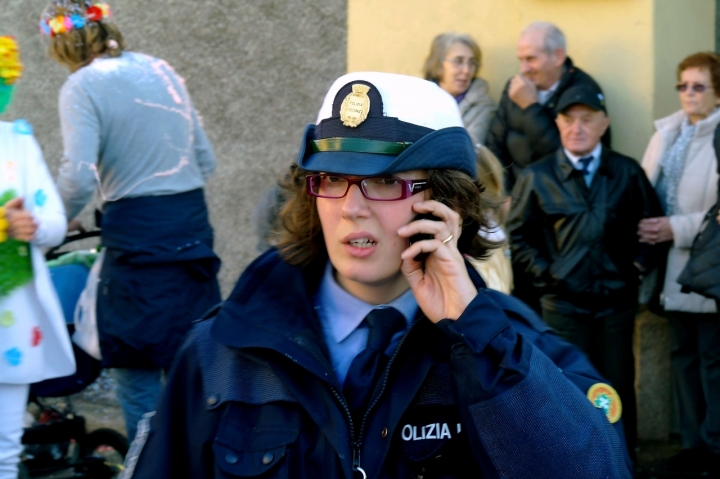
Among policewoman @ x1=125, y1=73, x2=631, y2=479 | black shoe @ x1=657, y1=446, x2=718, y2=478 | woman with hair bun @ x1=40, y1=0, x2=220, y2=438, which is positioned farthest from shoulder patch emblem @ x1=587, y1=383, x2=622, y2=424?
black shoe @ x1=657, y1=446, x2=718, y2=478

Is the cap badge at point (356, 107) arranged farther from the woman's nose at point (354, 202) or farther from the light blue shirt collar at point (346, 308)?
the light blue shirt collar at point (346, 308)

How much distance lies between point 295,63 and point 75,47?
242 cm

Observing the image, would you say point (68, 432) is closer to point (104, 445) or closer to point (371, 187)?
point (104, 445)

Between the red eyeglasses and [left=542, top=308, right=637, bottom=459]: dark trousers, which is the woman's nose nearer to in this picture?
the red eyeglasses

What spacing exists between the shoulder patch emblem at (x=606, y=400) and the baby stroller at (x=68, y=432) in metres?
3.22

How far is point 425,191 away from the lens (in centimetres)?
218

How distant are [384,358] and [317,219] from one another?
1.41 ft

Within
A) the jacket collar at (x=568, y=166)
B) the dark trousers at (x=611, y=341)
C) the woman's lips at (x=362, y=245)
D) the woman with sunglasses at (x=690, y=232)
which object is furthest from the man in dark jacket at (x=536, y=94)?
the woman's lips at (x=362, y=245)

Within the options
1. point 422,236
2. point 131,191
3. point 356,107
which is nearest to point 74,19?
point 131,191

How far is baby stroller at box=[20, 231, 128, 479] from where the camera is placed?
485 cm

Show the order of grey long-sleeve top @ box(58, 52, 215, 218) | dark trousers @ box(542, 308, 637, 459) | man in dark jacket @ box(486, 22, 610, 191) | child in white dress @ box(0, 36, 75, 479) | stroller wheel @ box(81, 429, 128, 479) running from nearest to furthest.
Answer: child in white dress @ box(0, 36, 75, 479) < grey long-sleeve top @ box(58, 52, 215, 218) < stroller wheel @ box(81, 429, 128, 479) < dark trousers @ box(542, 308, 637, 459) < man in dark jacket @ box(486, 22, 610, 191)

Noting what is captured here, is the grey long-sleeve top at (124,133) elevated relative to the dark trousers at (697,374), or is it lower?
elevated

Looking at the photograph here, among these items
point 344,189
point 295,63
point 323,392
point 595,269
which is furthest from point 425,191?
point 295,63

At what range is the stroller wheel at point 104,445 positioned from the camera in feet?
16.6
